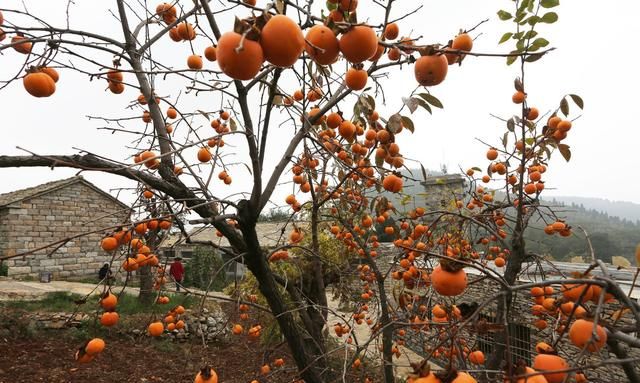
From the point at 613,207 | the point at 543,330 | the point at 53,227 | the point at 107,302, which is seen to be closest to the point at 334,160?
the point at 107,302

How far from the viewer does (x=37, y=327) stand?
621cm

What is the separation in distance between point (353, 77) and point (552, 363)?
3.28 feet

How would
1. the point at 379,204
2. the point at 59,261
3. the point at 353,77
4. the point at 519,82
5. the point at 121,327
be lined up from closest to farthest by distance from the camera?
the point at 353,77 → the point at 519,82 → the point at 379,204 → the point at 121,327 → the point at 59,261

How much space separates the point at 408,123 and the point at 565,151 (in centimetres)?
141

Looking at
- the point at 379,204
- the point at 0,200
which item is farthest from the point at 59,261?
the point at 379,204

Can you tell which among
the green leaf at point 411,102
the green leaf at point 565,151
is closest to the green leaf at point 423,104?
the green leaf at point 411,102

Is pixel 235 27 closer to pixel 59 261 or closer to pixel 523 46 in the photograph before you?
pixel 523 46

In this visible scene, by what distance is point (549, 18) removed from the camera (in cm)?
185

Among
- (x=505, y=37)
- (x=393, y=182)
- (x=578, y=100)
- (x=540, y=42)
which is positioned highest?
(x=505, y=37)

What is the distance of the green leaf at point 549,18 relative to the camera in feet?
6.00

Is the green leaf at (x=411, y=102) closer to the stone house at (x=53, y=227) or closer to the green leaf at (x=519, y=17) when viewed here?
the green leaf at (x=519, y=17)

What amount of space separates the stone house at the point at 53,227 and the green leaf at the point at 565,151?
39.0 feet

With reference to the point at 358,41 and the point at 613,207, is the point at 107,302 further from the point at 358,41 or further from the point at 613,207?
the point at 613,207

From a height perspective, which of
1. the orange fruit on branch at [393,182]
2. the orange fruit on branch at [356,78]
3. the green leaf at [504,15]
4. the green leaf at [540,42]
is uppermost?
the green leaf at [504,15]
